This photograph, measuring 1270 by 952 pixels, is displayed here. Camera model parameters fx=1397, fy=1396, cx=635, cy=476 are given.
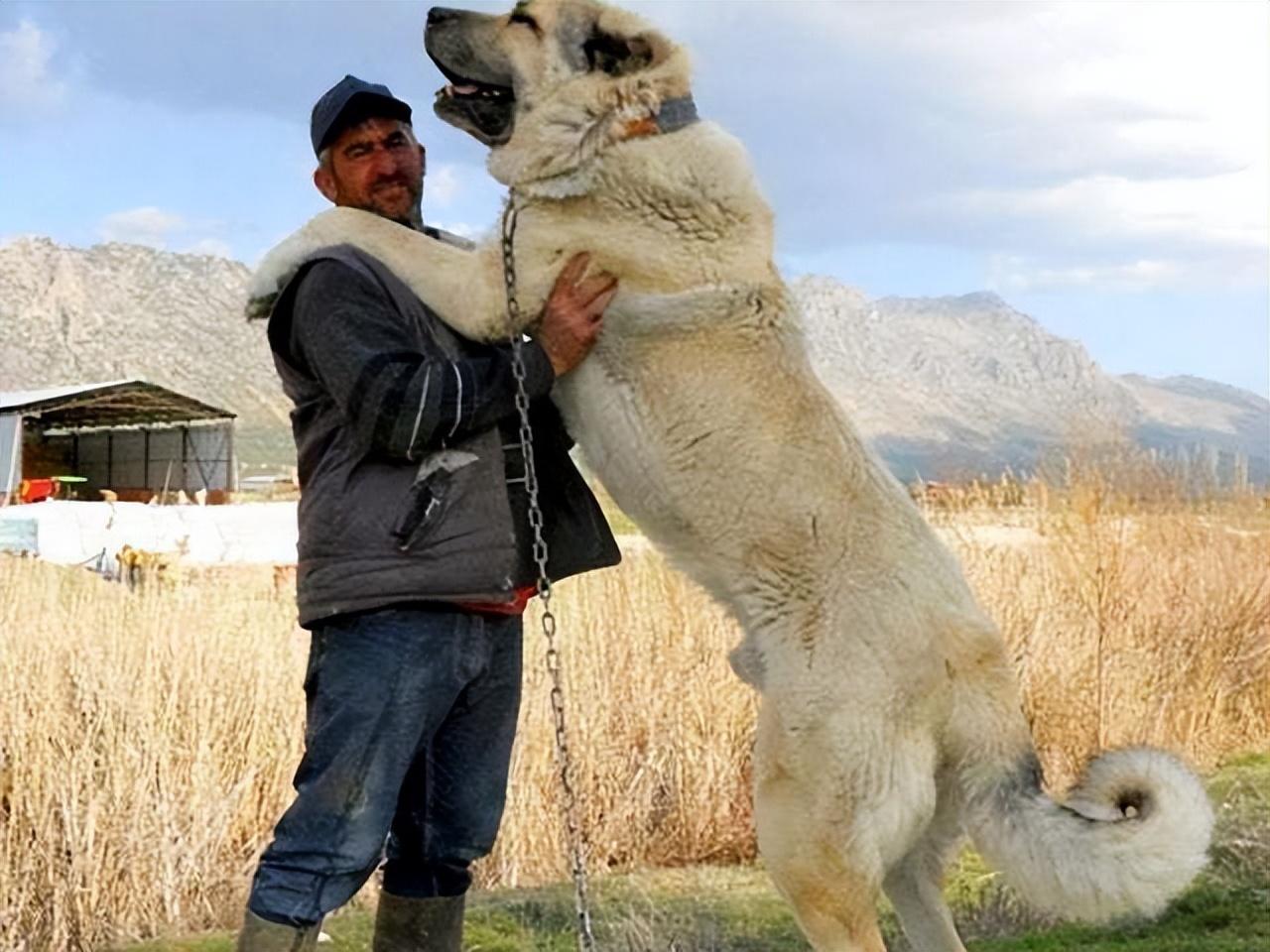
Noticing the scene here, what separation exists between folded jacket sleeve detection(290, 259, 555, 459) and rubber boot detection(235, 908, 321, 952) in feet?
3.09

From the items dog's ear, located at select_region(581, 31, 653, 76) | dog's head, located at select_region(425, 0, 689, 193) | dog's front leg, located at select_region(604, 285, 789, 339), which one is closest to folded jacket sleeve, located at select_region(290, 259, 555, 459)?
dog's front leg, located at select_region(604, 285, 789, 339)

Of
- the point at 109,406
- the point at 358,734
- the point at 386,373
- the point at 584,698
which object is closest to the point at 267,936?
the point at 358,734

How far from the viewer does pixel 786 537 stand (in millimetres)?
3031

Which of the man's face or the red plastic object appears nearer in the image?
the man's face

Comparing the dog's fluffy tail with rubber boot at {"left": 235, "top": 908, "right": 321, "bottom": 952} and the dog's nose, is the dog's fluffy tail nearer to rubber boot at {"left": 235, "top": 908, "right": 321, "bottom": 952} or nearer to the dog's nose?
rubber boot at {"left": 235, "top": 908, "right": 321, "bottom": 952}

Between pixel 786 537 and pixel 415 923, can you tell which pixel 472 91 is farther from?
pixel 415 923

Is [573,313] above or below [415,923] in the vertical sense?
above

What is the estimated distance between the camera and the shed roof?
32344mm

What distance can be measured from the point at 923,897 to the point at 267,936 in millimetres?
1570

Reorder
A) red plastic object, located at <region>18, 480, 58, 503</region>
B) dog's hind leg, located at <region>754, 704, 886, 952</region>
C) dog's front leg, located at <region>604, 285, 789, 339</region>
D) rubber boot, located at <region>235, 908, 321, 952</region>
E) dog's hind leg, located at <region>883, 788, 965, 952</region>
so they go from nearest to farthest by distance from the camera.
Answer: rubber boot, located at <region>235, 908, 321, 952</region> < dog's hind leg, located at <region>754, 704, 886, 952</region> < dog's front leg, located at <region>604, 285, 789, 339</region> < dog's hind leg, located at <region>883, 788, 965, 952</region> < red plastic object, located at <region>18, 480, 58, 503</region>

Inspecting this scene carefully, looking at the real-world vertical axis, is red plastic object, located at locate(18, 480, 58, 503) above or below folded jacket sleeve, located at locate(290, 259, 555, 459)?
below

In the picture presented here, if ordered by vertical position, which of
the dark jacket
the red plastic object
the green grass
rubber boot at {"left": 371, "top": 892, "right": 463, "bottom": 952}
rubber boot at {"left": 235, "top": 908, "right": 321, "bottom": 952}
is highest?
the dark jacket

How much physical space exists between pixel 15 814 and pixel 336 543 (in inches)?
120

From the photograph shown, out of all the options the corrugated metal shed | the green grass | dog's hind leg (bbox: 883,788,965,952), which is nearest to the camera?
dog's hind leg (bbox: 883,788,965,952)
